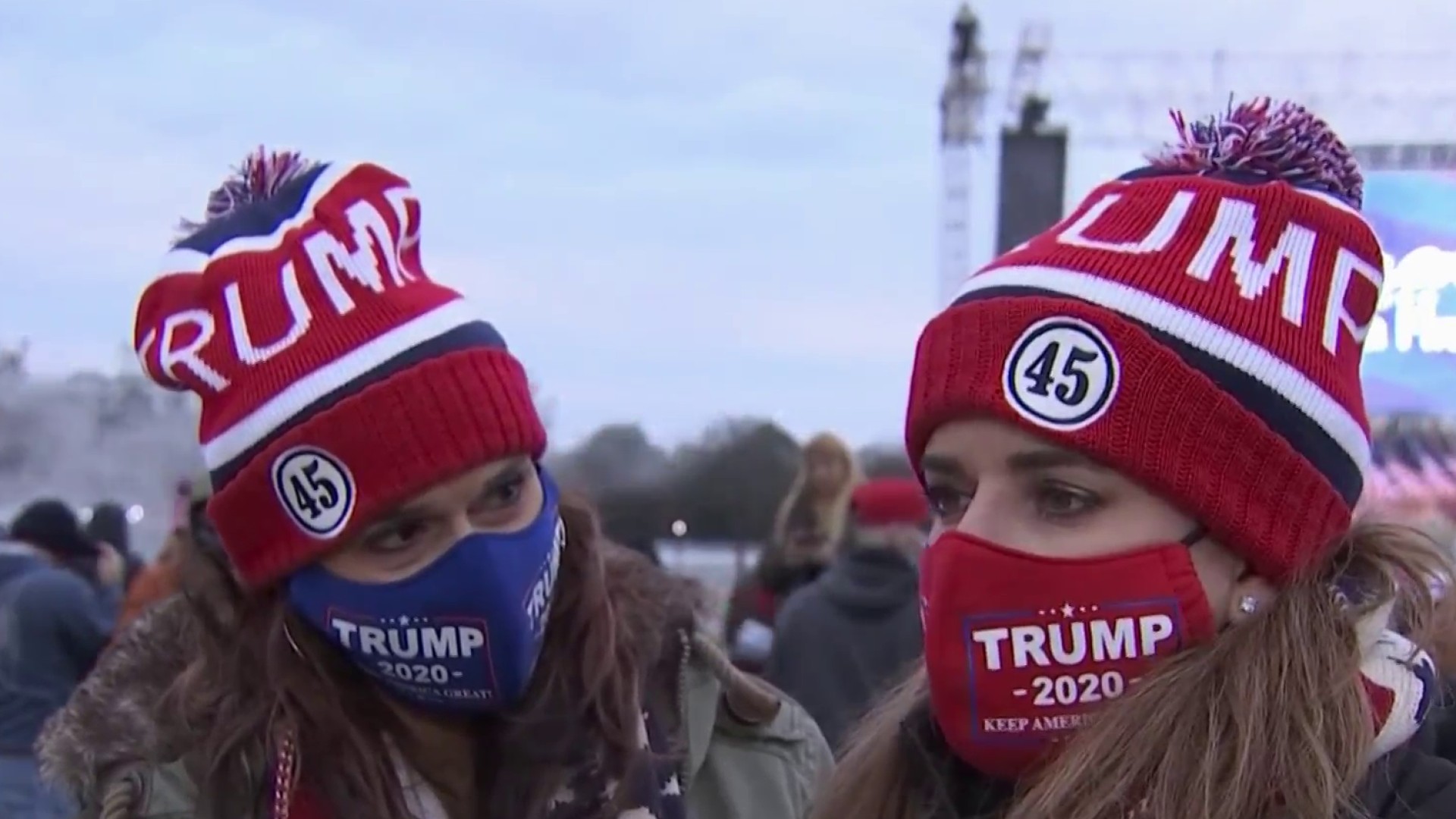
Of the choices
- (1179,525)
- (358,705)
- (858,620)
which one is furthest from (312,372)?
(858,620)

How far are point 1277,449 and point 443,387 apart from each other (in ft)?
3.98

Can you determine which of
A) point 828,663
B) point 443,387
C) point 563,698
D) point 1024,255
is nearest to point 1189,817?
point 1024,255

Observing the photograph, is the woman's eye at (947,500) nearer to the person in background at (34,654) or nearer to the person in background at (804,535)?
the person in background at (804,535)

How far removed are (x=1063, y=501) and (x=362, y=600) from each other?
42.7 inches

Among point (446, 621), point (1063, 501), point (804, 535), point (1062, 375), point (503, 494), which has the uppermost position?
point (1062, 375)

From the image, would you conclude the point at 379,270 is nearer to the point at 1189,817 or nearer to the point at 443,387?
the point at 443,387

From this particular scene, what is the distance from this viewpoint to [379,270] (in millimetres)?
2381

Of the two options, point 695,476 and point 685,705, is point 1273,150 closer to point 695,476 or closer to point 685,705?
point 685,705

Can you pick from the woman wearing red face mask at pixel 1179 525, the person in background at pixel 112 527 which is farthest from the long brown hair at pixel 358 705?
the person in background at pixel 112 527

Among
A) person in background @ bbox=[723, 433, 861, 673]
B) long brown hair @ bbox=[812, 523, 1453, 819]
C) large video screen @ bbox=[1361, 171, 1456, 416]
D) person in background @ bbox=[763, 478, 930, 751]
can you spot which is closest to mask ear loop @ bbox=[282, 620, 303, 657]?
long brown hair @ bbox=[812, 523, 1453, 819]

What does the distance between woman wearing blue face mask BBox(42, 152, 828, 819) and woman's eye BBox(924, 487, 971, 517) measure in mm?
713

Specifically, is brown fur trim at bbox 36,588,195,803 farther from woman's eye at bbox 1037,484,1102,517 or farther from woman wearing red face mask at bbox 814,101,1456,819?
woman's eye at bbox 1037,484,1102,517

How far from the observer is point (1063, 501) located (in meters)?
1.71

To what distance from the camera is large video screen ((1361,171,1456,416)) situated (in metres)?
7.17
